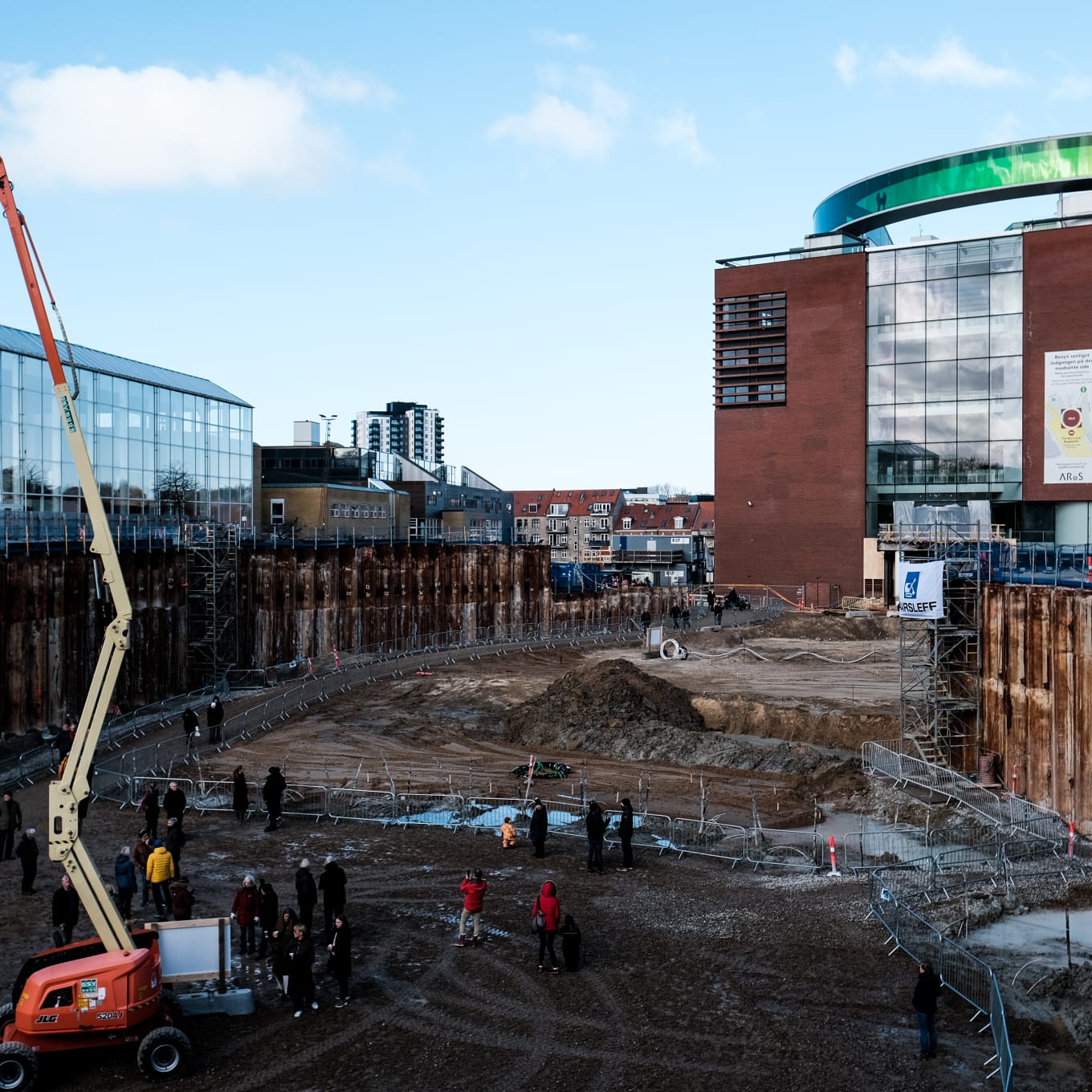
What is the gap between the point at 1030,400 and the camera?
A: 225ft

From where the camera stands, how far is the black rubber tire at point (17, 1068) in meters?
13.6

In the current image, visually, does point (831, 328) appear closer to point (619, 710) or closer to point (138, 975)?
point (619, 710)

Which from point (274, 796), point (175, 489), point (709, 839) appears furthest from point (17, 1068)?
point (175, 489)

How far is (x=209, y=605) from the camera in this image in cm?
4612

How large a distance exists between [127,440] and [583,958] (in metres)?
37.2

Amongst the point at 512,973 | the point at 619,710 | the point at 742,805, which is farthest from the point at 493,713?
the point at 512,973

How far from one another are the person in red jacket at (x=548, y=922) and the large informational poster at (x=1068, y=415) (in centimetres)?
5932

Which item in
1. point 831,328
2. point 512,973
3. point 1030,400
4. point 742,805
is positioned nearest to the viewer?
point 512,973

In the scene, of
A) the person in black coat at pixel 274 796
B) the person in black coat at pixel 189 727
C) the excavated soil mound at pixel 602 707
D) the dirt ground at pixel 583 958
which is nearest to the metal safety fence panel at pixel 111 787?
the dirt ground at pixel 583 958

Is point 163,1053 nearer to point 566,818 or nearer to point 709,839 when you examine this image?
point 566,818

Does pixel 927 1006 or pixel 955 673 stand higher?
pixel 955 673

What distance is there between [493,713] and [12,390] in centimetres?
2039

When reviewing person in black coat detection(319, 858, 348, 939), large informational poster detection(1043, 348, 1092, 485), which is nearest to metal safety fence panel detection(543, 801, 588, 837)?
person in black coat detection(319, 858, 348, 939)

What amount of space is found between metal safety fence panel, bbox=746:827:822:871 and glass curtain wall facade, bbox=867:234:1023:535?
49.8 meters
